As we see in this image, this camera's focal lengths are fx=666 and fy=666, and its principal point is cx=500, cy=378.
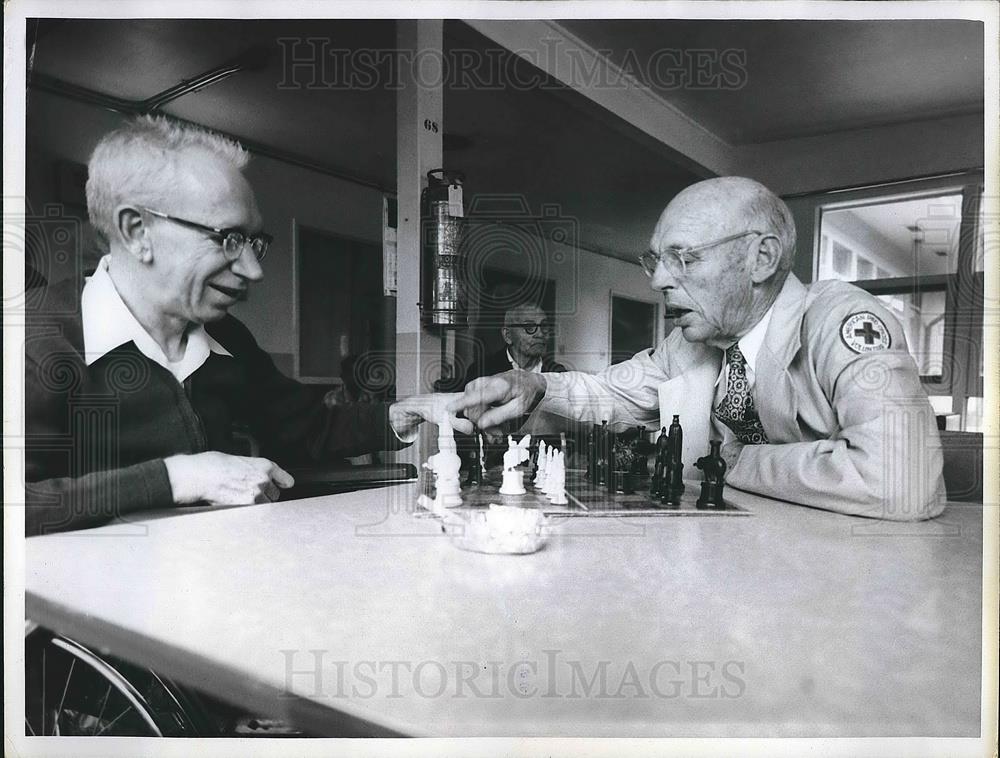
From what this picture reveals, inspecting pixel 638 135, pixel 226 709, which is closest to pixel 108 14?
pixel 638 135

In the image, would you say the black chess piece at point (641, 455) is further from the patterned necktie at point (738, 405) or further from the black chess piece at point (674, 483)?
the patterned necktie at point (738, 405)

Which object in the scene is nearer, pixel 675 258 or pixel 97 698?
pixel 97 698

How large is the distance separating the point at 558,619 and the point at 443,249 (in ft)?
2.96

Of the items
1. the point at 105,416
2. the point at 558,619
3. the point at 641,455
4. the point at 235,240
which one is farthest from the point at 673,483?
the point at 105,416

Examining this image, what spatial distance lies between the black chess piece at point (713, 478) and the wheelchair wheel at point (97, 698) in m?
1.20

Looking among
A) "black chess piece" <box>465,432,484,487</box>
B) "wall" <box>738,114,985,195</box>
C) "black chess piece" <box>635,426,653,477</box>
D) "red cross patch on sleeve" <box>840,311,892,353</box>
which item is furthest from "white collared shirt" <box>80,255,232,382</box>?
"red cross patch on sleeve" <box>840,311,892,353</box>

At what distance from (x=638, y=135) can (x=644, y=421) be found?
0.70 metres

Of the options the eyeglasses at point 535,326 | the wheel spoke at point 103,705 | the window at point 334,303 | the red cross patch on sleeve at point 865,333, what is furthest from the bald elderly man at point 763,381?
the wheel spoke at point 103,705

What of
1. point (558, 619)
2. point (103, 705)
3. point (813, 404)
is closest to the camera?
point (558, 619)

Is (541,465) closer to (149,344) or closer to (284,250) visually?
(284,250)

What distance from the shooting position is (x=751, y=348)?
167cm

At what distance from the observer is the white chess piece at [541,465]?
1661 mm

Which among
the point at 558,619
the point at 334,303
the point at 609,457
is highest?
the point at 334,303

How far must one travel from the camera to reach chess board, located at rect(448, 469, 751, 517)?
1591 millimetres
